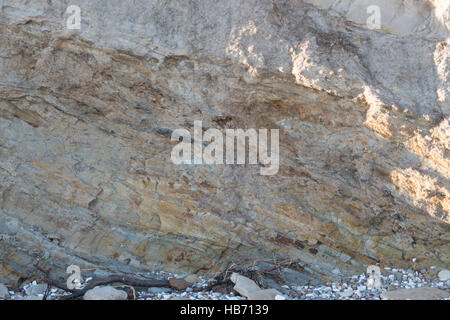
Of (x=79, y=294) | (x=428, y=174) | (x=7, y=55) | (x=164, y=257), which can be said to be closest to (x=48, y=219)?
(x=79, y=294)

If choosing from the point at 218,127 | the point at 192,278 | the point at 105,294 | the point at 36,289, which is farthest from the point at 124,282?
the point at 218,127

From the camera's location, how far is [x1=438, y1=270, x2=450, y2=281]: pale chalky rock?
549cm

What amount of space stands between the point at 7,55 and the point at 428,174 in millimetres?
5044

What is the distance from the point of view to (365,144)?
5.53 meters

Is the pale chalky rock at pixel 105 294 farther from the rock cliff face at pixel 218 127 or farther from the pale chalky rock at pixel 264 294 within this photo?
the pale chalky rock at pixel 264 294

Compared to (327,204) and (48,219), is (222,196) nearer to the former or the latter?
(327,204)

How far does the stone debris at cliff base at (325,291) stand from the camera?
5031 millimetres

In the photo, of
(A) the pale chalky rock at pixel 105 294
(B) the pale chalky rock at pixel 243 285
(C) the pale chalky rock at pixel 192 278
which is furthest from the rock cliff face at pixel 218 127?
(A) the pale chalky rock at pixel 105 294

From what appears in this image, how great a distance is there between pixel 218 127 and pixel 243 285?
6.14ft

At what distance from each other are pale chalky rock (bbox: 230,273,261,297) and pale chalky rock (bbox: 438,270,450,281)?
208cm

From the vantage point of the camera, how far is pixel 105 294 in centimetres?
503

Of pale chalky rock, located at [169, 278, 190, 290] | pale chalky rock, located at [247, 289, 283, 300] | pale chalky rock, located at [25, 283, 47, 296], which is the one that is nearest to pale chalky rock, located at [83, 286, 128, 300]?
pale chalky rock, located at [169, 278, 190, 290]

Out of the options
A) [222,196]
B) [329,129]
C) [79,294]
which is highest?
[329,129]

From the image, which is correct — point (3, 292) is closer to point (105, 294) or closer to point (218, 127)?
point (105, 294)
